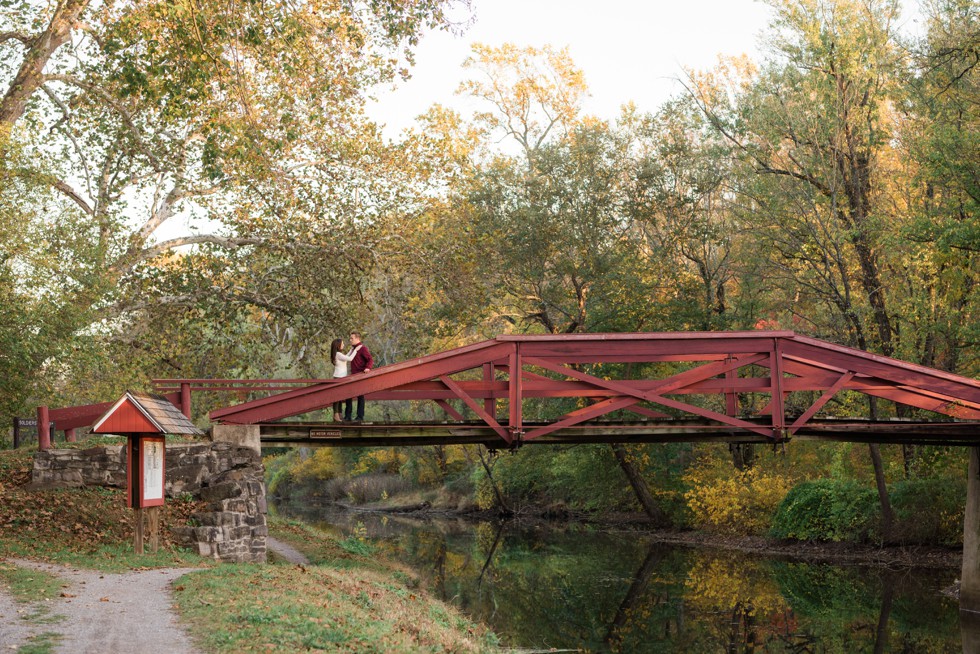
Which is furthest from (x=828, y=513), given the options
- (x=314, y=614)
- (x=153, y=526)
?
(x=314, y=614)

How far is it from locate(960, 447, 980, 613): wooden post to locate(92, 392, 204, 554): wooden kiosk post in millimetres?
15705

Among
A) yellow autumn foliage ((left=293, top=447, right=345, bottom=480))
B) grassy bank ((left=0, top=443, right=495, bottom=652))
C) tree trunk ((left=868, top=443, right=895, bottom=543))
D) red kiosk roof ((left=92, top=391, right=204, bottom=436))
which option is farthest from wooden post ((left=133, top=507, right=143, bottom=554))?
yellow autumn foliage ((left=293, top=447, right=345, bottom=480))

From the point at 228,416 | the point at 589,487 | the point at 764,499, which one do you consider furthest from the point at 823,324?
the point at 228,416

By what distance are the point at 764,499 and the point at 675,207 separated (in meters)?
10.1

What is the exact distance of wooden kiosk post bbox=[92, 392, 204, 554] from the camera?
1553 centimetres

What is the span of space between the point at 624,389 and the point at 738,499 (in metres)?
16.1

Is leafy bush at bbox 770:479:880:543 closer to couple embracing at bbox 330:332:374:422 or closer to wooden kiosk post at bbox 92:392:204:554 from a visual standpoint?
couple embracing at bbox 330:332:374:422

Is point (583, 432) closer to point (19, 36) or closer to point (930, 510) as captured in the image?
point (930, 510)

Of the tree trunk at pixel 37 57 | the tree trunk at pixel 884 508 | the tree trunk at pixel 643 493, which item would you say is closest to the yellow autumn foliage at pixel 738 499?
the tree trunk at pixel 643 493

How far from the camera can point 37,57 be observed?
19.2 m

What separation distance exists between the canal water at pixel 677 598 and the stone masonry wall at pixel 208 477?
4.94m

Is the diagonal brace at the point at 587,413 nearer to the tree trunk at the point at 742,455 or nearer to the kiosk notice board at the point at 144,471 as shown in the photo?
the kiosk notice board at the point at 144,471

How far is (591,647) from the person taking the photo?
58.1 feet

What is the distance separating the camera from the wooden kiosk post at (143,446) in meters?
15.5
